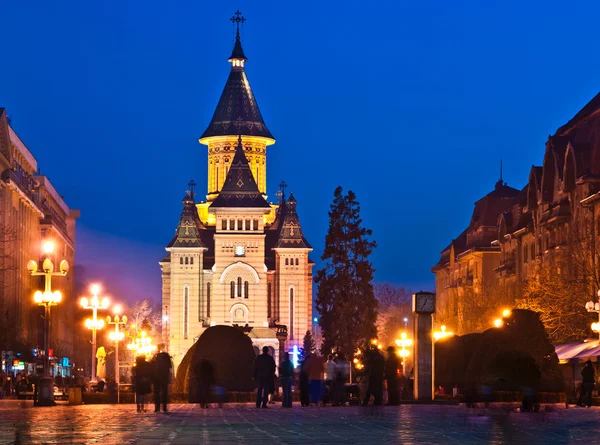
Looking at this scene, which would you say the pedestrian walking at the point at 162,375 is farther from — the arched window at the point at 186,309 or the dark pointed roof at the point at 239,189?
the dark pointed roof at the point at 239,189

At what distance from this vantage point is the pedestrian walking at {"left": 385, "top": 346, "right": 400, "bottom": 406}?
3966 cm

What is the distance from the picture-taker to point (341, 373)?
1795 inches

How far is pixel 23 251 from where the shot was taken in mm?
108750

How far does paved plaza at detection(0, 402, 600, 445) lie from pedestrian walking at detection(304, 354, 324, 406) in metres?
8.18

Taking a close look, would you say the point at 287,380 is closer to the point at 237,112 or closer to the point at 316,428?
the point at 316,428

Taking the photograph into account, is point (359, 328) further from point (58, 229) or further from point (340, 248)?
point (58, 229)

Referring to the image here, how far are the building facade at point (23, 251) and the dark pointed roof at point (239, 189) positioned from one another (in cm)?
2268

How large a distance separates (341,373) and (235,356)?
1547cm

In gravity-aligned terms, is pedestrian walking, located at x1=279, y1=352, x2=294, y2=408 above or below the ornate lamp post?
below

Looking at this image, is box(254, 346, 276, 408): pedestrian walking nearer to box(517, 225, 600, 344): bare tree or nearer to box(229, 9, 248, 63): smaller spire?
box(517, 225, 600, 344): bare tree

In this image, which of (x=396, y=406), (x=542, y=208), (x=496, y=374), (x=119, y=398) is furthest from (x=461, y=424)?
(x=542, y=208)

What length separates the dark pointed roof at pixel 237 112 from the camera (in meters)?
189

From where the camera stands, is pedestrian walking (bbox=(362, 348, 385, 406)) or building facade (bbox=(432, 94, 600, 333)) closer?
pedestrian walking (bbox=(362, 348, 385, 406))

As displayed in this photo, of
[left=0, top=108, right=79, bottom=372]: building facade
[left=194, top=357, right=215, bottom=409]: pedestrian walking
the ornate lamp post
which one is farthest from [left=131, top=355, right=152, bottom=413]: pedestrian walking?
[left=0, top=108, right=79, bottom=372]: building facade
